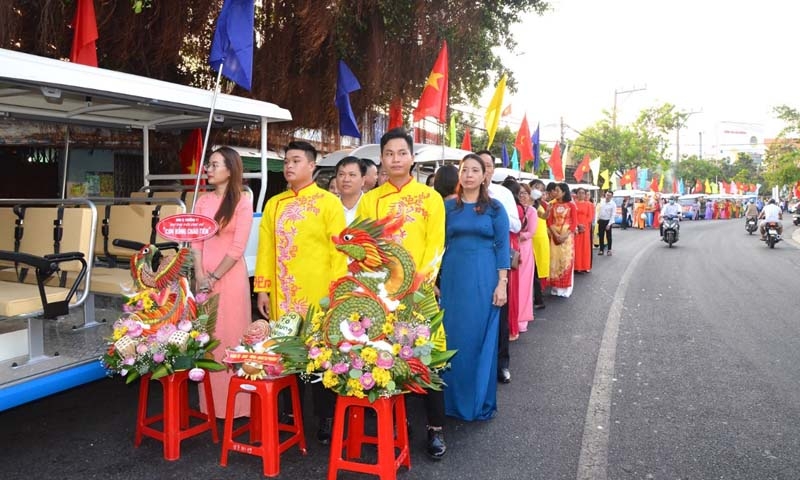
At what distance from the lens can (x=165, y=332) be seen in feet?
11.6

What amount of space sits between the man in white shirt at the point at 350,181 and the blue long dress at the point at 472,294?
914mm

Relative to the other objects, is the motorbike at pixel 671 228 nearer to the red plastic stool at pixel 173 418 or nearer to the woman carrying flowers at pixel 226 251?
the woman carrying flowers at pixel 226 251

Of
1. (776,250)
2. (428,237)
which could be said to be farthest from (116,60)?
(776,250)

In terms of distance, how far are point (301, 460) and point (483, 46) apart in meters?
9.85

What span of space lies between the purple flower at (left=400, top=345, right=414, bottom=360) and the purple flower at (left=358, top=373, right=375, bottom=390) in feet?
0.64

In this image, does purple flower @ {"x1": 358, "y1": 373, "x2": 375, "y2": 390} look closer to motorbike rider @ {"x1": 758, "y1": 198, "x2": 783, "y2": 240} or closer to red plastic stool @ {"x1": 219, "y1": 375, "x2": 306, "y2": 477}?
red plastic stool @ {"x1": 219, "y1": 375, "x2": 306, "y2": 477}

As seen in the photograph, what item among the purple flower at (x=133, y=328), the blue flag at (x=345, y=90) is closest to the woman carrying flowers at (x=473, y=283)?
the purple flower at (x=133, y=328)

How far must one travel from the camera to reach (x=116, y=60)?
8203 mm

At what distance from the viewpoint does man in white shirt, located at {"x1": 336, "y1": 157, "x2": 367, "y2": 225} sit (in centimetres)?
472

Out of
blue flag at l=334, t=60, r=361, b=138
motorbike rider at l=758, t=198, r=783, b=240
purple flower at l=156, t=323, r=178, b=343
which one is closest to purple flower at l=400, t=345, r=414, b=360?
purple flower at l=156, t=323, r=178, b=343

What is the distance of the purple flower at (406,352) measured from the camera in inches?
122

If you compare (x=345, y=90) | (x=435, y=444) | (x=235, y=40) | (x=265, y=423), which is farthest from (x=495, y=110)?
(x=265, y=423)

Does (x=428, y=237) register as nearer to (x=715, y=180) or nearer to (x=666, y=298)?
(x=666, y=298)

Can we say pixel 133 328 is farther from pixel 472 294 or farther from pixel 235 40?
pixel 235 40
